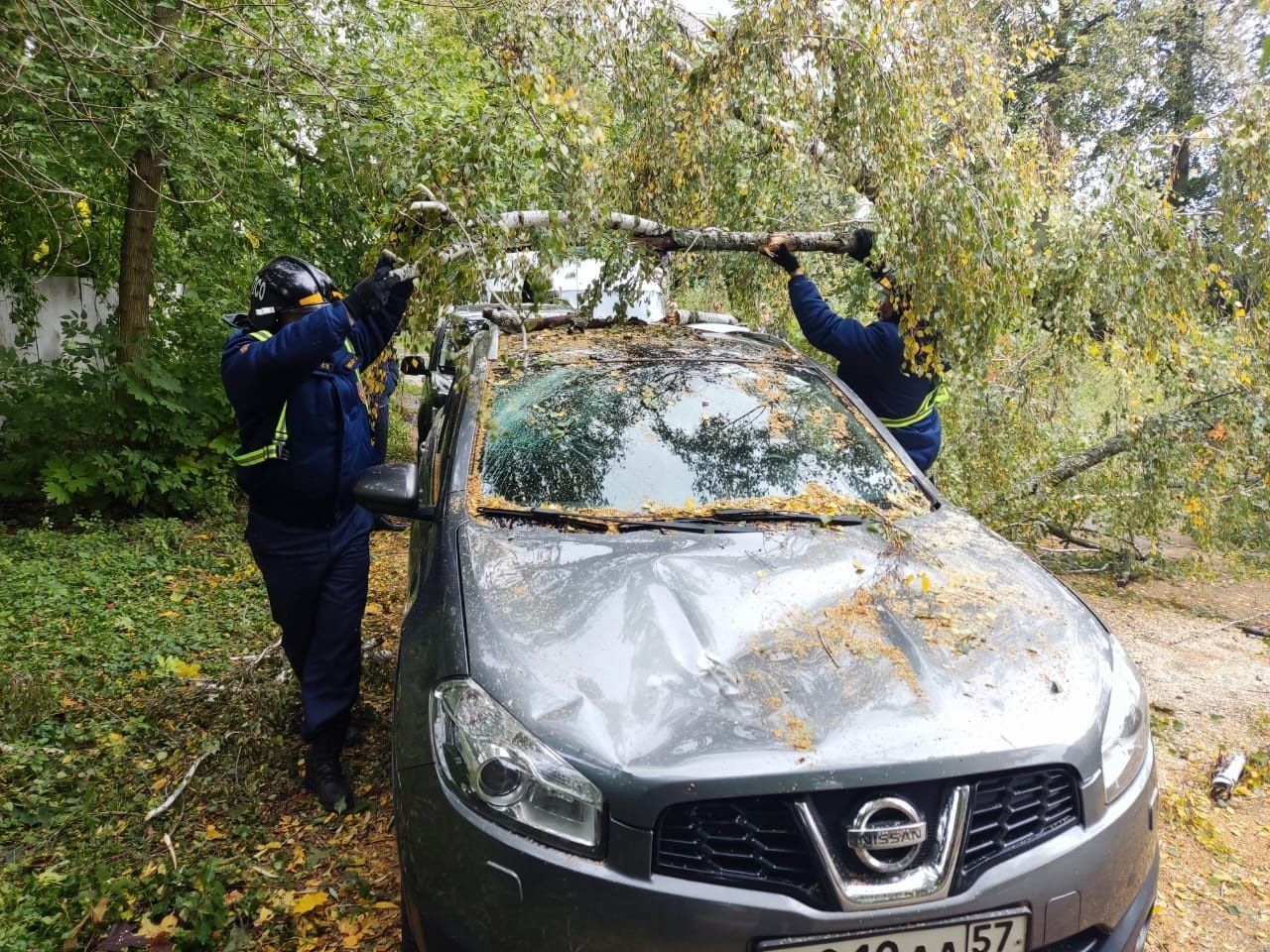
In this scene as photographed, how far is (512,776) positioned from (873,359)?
3.09 metres

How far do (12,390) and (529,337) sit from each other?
485 cm

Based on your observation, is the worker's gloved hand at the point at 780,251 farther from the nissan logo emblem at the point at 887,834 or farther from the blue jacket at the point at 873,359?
the nissan logo emblem at the point at 887,834

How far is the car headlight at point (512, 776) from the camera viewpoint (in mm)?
1749

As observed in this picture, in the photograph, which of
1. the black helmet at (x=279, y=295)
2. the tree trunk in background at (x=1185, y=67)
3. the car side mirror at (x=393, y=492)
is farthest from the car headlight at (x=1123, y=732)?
the tree trunk in background at (x=1185, y=67)

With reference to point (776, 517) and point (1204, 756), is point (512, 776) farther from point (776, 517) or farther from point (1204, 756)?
point (1204, 756)

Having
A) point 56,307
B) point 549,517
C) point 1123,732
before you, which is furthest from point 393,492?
point 56,307

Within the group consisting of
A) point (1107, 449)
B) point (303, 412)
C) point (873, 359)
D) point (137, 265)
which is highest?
point (137, 265)

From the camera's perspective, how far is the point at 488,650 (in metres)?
2.03

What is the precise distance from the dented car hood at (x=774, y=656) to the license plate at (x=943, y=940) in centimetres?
28

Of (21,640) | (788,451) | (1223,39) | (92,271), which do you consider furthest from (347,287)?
(1223,39)

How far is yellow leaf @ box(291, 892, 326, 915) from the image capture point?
259cm

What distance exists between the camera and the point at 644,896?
5.46 ft

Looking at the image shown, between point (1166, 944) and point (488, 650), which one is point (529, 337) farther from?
point (1166, 944)

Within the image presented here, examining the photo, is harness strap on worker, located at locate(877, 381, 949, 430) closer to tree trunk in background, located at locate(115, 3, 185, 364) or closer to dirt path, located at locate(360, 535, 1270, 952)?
dirt path, located at locate(360, 535, 1270, 952)
